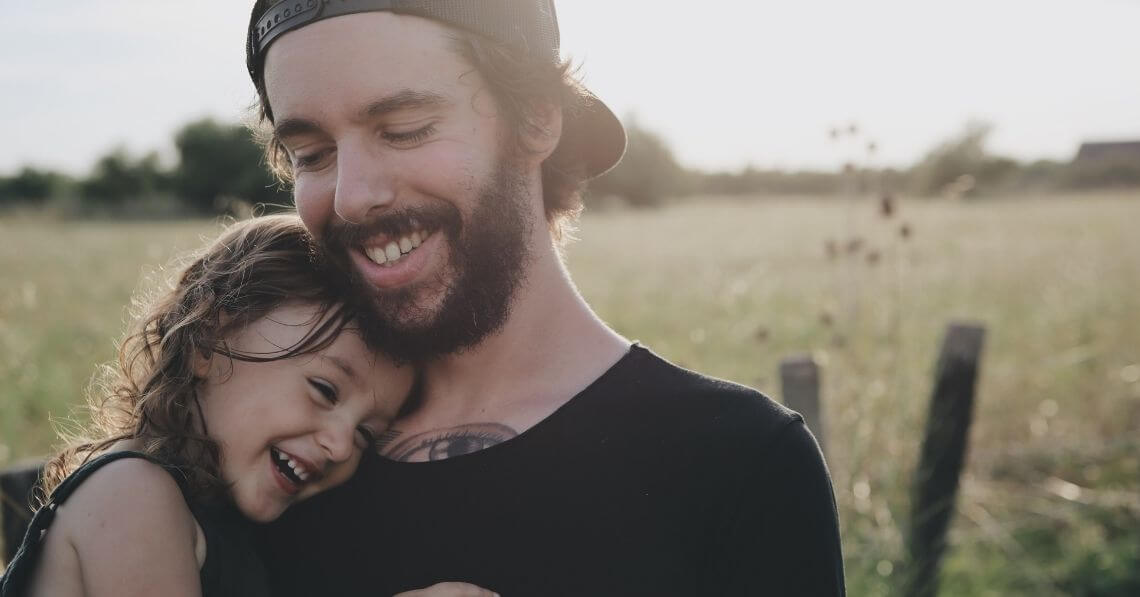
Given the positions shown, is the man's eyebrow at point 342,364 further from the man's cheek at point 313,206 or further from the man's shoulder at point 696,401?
the man's shoulder at point 696,401

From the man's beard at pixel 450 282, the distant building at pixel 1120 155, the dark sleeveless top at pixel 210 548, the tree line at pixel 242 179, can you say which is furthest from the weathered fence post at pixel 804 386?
the distant building at pixel 1120 155

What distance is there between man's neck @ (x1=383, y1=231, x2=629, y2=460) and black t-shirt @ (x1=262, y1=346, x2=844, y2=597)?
8 cm

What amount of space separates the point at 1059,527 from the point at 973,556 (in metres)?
0.66

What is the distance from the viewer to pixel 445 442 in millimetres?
1772

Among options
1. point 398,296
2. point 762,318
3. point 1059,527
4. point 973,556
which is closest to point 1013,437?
point 1059,527

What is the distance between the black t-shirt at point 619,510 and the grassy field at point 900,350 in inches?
48.0

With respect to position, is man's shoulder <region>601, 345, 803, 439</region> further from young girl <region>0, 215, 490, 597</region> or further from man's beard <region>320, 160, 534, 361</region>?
young girl <region>0, 215, 490, 597</region>

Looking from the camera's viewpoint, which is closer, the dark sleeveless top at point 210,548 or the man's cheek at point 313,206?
the dark sleeveless top at point 210,548

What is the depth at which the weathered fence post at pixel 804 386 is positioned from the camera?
2.99 meters

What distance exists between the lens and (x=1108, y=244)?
15.5 meters

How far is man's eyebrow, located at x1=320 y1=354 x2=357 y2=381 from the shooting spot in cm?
187

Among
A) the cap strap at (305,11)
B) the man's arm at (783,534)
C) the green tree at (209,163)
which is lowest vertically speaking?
the green tree at (209,163)

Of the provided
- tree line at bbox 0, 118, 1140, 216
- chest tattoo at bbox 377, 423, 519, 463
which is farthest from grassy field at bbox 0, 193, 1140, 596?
tree line at bbox 0, 118, 1140, 216

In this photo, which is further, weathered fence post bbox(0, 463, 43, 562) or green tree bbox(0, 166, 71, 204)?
green tree bbox(0, 166, 71, 204)
